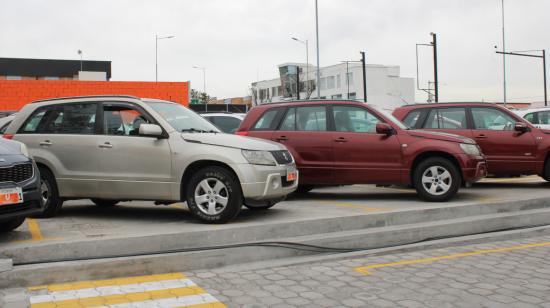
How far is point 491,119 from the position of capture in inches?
425

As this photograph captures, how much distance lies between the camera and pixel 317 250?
6.81 meters

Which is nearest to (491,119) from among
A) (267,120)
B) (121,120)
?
(267,120)

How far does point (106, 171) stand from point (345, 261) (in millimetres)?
3336

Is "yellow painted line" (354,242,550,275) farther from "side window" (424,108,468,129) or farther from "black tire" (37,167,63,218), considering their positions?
"black tire" (37,167,63,218)

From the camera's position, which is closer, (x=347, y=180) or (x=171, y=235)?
(x=171, y=235)

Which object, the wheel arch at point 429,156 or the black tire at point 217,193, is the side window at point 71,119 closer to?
the black tire at point 217,193

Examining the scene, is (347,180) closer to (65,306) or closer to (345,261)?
(345,261)

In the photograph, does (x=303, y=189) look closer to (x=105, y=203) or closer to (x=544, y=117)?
(x=105, y=203)

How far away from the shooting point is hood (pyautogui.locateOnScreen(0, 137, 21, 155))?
6238mm

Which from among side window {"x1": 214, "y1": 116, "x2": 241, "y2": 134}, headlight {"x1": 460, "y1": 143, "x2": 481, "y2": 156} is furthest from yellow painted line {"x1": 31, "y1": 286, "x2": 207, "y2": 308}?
side window {"x1": 214, "y1": 116, "x2": 241, "y2": 134}

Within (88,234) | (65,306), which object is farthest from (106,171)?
(65,306)

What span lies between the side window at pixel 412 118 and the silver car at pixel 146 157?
406 cm

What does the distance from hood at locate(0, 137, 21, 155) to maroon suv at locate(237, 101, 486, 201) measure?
171 inches

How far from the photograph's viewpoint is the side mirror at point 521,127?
1047 cm
